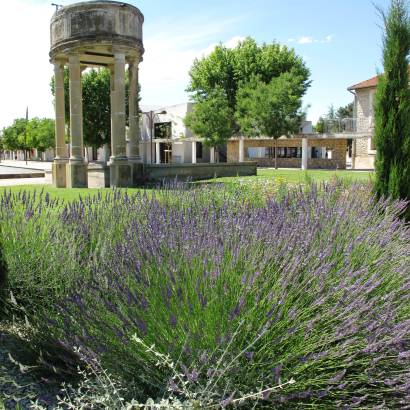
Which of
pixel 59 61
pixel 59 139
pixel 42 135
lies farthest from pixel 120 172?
pixel 42 135

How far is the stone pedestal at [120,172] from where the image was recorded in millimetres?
15375

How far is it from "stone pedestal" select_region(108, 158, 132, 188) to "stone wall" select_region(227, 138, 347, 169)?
88.4 feet

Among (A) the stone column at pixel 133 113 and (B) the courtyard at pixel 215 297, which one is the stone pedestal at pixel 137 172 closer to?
(A) the stone column at pixel 133 113

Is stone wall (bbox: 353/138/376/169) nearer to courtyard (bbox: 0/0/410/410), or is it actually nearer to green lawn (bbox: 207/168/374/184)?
green lawn (bbox: 207/168/374/184)

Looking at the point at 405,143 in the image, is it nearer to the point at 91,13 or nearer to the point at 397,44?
the point at 397,44

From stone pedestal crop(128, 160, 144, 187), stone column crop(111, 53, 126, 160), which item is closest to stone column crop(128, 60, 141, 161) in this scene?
stone pedestal crop(128, 160, 144, 187)

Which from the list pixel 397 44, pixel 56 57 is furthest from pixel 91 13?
pixel 397 44

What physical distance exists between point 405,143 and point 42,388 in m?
5.76

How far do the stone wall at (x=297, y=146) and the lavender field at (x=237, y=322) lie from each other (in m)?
37.5

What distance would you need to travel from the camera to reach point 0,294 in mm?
3242

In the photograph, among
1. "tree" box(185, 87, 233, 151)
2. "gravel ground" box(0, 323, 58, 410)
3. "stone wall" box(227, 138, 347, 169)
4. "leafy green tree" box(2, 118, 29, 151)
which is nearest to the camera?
"gravel ground" box(0, 323, 58, 410)

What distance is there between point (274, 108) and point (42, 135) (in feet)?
131

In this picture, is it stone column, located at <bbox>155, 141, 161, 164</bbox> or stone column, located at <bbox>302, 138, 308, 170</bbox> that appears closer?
stone column, located at <bbox>302, 138, 308, 170</bbox>

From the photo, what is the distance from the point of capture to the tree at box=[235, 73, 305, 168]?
3488 cm
